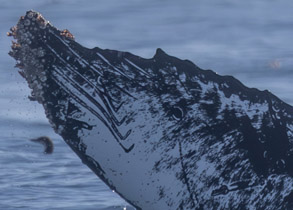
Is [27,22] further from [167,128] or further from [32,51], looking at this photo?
[167,128]

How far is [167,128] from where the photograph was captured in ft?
13.5

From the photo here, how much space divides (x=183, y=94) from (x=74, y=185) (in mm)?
3906

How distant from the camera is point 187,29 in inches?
586

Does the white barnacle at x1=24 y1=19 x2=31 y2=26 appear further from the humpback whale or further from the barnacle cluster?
the humpback whale

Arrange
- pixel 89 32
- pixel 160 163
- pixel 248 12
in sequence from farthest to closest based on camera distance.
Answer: pixel 248 12, pixel 89 32, pixel 160 163

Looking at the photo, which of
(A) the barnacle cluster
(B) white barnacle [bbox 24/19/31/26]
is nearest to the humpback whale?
(A) the barnacle cluster

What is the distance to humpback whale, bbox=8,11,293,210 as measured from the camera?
13.4ft

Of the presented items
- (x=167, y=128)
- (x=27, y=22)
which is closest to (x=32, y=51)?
(x=27, y=22)

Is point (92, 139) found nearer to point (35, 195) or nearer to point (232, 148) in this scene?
point (232, 148)

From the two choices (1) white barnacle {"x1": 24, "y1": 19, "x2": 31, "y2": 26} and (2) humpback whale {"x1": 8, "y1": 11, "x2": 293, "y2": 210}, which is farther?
(1) white barnacle {"x1": 24, "y1": 19, "x2": 31, "y2": 26}

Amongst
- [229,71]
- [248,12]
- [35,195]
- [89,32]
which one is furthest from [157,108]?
[248,12]

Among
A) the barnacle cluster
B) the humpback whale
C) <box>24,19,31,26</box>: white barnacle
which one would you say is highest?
<box>24,19,31,26</box>: white barnacle

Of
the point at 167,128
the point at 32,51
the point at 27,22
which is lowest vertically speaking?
the point at 167,128

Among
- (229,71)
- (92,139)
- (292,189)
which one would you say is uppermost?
(229,71)
